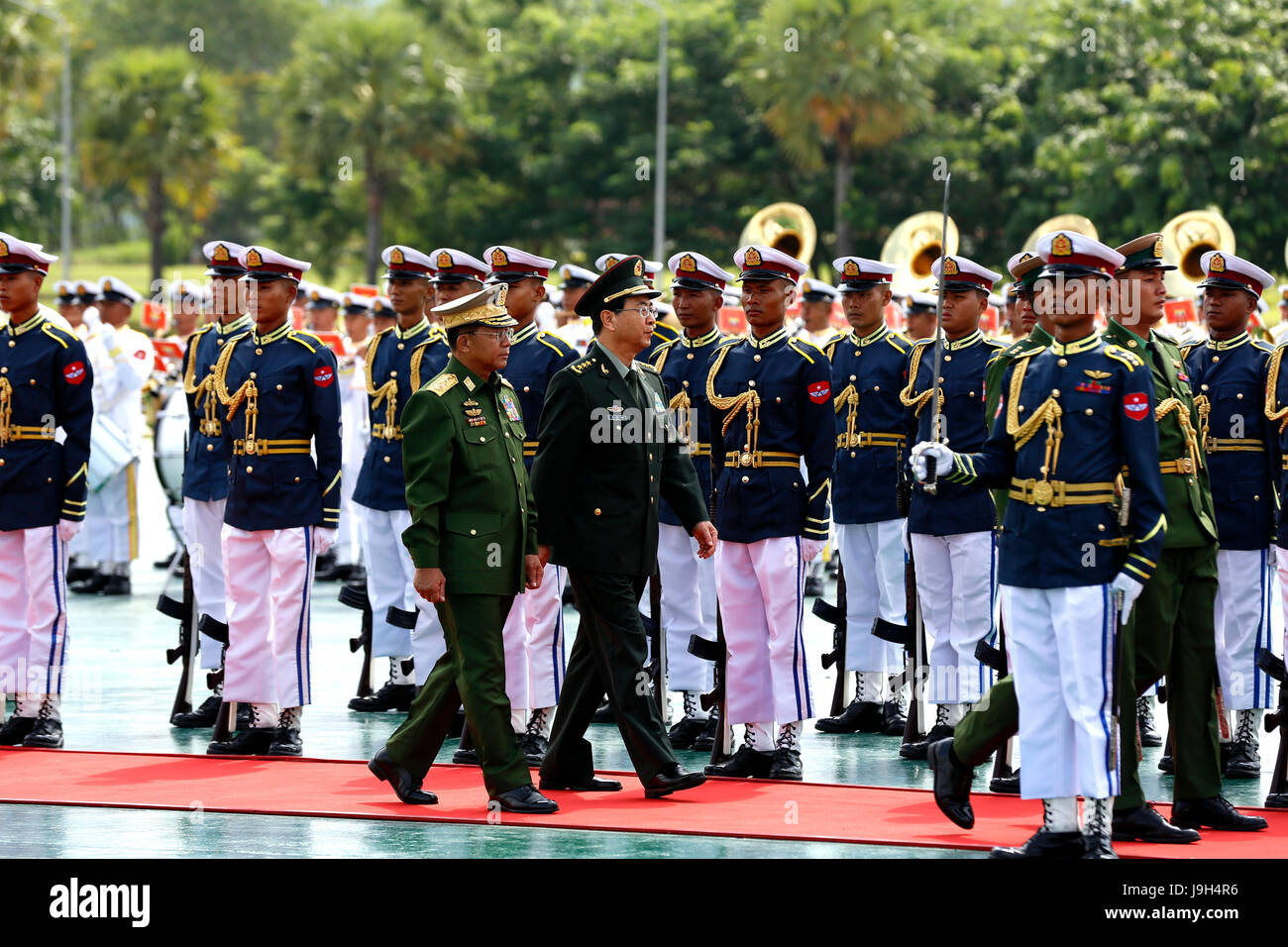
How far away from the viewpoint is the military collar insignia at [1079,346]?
24.2 ft

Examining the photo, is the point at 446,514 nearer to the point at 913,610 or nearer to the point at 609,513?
the point at 609,513

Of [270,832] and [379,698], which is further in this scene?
[379,698]

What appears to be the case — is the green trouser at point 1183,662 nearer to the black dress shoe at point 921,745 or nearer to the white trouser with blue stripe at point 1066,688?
the white trouser with blue stripe at point 1066,688

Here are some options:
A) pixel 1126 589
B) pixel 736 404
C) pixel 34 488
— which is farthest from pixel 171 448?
pixel 1126 589

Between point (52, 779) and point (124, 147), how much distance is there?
4302 cm

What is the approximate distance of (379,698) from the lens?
11.1m

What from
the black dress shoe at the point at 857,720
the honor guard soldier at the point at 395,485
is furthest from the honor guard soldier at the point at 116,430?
the black dress shoe at the point at 857,720

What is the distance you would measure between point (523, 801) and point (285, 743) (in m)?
1.99

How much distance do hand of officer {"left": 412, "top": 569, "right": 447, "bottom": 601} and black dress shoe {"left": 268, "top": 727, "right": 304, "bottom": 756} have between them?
199cm

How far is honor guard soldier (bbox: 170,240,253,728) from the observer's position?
10156 mm

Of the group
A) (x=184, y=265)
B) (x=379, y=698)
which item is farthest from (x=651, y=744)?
(x=184, y=265)

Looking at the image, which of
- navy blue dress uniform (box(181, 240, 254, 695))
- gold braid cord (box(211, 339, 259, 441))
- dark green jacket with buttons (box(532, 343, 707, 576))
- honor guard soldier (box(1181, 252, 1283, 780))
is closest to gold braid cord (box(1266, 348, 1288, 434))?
honor guard soldier (box(1181, 252, 1283, 780))

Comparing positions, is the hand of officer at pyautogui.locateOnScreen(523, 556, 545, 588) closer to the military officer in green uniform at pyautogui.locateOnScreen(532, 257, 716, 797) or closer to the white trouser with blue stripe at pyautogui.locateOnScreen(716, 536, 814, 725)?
the military officer in green uniform at pyautogui.locateOnScreen(532, 257, 716, 797)
